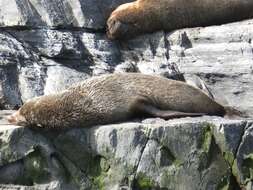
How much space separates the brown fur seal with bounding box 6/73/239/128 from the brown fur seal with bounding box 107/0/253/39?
2.55 metres

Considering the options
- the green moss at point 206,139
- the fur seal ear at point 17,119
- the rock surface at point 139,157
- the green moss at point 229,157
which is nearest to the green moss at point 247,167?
the rock surface at point 139,157

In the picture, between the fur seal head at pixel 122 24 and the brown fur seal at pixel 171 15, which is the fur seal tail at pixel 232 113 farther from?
the fur seal head at pixel 122 24

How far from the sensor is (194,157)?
7758 mm

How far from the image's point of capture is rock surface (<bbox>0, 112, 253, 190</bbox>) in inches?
305

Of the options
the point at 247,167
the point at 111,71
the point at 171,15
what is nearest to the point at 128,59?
the point at 111,71

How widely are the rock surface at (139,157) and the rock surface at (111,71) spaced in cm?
1

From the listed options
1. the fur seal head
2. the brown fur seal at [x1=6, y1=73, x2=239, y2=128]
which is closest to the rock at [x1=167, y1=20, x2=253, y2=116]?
the fur seal head

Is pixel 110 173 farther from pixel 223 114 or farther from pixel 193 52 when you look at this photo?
pixel 193 52

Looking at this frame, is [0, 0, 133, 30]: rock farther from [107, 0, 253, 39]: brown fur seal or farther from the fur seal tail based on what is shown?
→ the fur seal tail

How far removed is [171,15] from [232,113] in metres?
2.80

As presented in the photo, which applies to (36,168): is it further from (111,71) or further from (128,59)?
(128,59)

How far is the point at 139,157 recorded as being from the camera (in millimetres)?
7859

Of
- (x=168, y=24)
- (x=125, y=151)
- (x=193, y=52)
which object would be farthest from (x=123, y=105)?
(x=168, y=24)

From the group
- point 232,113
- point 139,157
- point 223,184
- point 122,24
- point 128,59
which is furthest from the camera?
point 122,24
